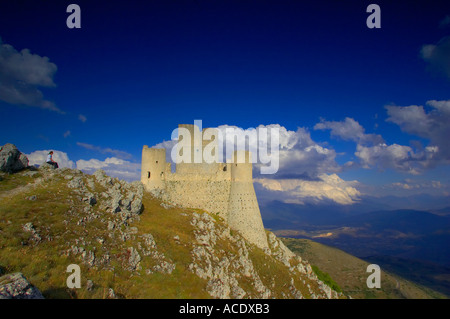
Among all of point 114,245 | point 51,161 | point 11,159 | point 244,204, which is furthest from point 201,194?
point 11,159

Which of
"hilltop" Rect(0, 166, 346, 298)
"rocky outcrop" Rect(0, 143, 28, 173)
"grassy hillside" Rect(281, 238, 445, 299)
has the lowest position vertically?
"grassy hillside" Rect(281, 238, 445, 299)

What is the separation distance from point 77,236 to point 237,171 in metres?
31.7

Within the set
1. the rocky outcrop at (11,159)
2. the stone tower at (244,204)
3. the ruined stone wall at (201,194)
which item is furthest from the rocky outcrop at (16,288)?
the stone tower at (244,204)

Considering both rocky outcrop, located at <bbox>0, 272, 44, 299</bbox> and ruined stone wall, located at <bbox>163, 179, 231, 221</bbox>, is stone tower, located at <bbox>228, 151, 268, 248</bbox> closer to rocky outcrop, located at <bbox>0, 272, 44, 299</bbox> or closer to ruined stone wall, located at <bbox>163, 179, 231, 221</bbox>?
ruined stone wall, located at <bbox>163, 179, 231, 221</bbox>

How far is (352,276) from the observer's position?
395 feet

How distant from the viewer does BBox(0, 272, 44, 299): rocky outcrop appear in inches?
392

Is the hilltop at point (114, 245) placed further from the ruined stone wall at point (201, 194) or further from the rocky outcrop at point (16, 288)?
the ruined stone wall at point (201, 194)

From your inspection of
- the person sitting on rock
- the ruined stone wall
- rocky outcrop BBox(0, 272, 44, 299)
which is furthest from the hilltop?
the ruined stone wall

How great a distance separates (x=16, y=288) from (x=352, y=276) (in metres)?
140

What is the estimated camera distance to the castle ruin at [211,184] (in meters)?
47.7

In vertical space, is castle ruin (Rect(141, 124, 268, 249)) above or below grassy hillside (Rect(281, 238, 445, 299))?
above

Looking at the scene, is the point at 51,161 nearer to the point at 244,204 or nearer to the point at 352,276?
the point at 244,204

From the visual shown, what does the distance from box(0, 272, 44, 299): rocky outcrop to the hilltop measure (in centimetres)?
582
